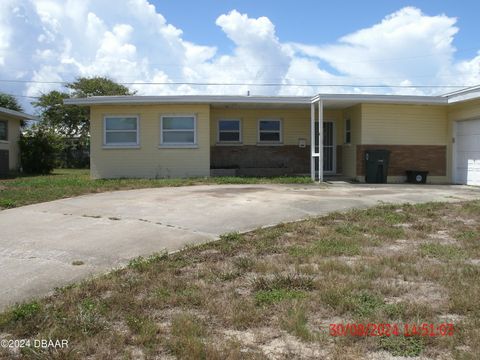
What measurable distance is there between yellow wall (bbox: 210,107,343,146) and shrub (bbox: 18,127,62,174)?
10.1m

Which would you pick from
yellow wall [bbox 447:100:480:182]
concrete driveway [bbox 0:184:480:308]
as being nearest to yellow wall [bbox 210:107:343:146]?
yellow wall [bbox 447:100:480:182]

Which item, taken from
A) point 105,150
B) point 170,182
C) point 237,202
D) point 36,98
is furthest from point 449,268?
point 36,98

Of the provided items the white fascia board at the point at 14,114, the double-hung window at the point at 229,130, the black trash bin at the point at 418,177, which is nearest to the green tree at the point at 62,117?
the white fascia board at the point at 14,114

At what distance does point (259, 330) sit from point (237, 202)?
6.94 m

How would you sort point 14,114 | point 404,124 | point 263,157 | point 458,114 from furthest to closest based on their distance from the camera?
1. point 14,114
2. point 263,157
3. point 404,124
4. point 458,114

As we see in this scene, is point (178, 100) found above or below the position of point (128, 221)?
above

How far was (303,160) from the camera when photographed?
67.8ft

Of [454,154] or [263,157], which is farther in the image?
[263,157]

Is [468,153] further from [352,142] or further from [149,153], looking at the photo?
[149,153]

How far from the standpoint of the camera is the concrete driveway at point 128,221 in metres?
5.81

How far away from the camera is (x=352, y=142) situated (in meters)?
19.0

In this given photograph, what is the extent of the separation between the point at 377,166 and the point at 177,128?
7.50m

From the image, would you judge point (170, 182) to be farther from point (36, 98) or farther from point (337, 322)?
point (36, 98)

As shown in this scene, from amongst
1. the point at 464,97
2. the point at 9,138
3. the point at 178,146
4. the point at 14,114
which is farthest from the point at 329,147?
the point at 9,138
